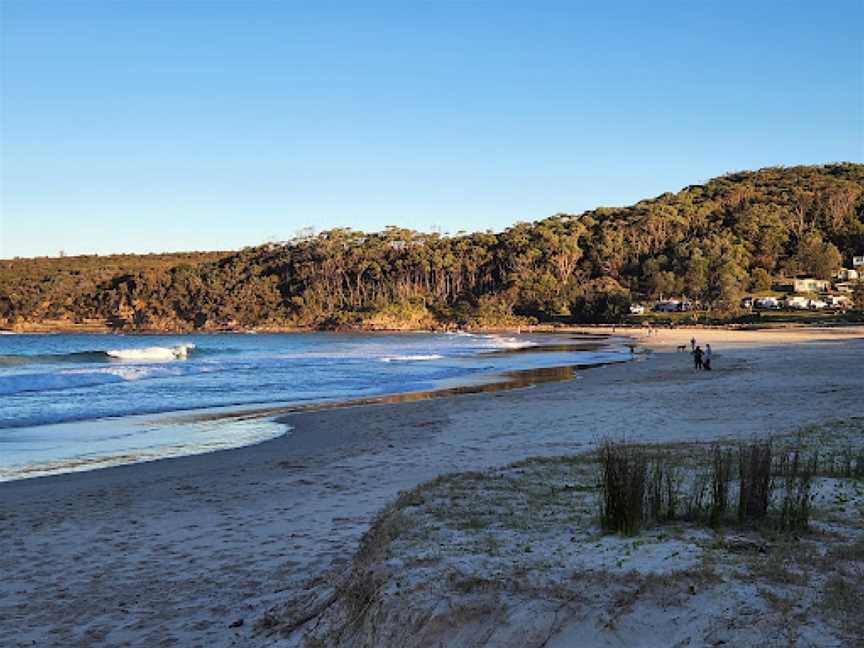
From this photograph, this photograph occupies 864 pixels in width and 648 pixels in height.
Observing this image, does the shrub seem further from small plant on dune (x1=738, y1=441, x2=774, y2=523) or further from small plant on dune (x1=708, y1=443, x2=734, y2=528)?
small plant on dune (x1=738, y1=441, x2=774, y2=523)

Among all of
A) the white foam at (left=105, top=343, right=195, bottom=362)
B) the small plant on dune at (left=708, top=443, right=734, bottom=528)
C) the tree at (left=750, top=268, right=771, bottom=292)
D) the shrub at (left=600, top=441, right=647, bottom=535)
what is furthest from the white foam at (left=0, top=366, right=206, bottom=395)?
the tree at (left=750, top=268, right=771, bottom=292)

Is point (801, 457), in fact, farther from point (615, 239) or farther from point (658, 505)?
point (615, 239)

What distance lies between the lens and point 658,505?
5516mm

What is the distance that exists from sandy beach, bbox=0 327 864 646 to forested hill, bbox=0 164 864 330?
88.9 m

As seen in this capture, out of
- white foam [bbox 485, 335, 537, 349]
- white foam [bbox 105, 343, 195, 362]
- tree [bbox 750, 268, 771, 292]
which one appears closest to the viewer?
white foam [bbox 105, 343, 195, 362]

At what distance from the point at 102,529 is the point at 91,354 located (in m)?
58.5

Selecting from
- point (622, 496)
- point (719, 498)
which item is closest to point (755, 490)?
point (719, 498)

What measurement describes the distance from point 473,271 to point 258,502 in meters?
130

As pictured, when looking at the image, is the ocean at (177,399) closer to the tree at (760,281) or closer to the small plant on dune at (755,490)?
the small plant on dune at (755,490)

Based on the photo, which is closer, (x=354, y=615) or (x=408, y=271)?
(x=354, y=615)

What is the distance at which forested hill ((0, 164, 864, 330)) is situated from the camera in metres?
117

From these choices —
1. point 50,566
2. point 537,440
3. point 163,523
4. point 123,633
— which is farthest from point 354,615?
point 537,440

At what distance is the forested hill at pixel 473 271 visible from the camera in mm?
116625

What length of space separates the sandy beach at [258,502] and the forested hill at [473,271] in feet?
292
